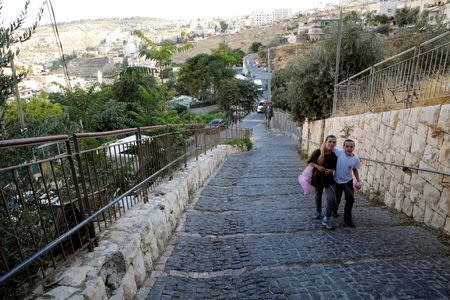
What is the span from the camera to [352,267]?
3.49 m

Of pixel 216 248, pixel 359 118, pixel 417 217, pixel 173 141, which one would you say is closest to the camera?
pixel 216 248

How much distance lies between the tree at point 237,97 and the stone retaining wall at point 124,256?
993 inches

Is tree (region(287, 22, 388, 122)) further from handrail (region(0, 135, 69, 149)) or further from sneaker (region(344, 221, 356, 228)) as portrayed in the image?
handrail (region(0, 135, 69, 149))

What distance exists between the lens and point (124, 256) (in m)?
3.11

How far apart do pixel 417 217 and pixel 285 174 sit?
5.30 m

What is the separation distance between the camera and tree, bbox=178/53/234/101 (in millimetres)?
43031

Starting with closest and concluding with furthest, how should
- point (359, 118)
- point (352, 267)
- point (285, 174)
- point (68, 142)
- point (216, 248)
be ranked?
point (68, 142) < point (352, 267) < point (216, 248) < point (359, 118) < point (285, 174)

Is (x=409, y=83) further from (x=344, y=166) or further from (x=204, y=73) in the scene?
(x=204, y=73)

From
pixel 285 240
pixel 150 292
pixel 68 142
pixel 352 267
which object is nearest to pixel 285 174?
pixel 285 240

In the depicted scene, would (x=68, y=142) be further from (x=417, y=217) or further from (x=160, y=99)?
(x=160, y=99)

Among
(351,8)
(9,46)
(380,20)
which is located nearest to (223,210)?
(9,46)

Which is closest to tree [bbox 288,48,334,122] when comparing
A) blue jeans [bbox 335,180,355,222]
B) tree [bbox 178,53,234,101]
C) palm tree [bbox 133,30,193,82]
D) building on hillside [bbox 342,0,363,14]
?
palm tree [bbox 133,30,193,82]

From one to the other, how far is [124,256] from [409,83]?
6460 millimetres

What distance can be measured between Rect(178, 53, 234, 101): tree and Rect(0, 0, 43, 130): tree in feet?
127
